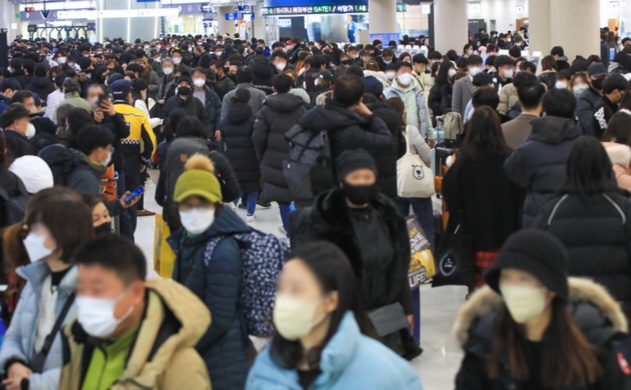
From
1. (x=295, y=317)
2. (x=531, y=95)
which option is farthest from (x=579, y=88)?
(x=295, y=317)

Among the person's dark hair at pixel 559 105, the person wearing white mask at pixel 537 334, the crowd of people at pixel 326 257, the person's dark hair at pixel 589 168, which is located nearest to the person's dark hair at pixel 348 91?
the crowd of people at pixel 326 257

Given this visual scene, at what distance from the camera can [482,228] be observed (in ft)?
25.1

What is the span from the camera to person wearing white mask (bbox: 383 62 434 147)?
12.2m

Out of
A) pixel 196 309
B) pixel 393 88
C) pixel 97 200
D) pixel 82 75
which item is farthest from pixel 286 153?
pixel 82 75

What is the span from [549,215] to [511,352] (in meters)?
2.18

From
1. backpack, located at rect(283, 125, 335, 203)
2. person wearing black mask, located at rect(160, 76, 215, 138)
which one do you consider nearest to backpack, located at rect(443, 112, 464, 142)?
person wearing black mask, located at rect(160, 76, 215, 138)

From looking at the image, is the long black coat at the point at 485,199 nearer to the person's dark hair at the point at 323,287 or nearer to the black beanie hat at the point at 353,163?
the black beanie hat at the point at 353,163

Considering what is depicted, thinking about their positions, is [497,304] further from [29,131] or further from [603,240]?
[29,131]

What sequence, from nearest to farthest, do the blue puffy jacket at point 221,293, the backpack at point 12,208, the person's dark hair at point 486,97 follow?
the blue puffy jacket at point 221,293 < the backpack at point 12,208 < the person's dark hair at point 486,97

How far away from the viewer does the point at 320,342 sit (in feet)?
11.5

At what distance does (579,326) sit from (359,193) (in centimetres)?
202

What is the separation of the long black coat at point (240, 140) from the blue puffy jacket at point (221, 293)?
22.5 feet

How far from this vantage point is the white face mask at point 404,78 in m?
12.2

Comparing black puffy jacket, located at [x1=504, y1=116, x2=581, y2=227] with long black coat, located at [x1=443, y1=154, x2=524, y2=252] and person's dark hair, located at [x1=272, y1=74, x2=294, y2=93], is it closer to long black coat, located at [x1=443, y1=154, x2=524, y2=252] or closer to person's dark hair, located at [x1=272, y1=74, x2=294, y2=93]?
long black coat, located at [x1=443, y1=154, x2=524, y2=252]
